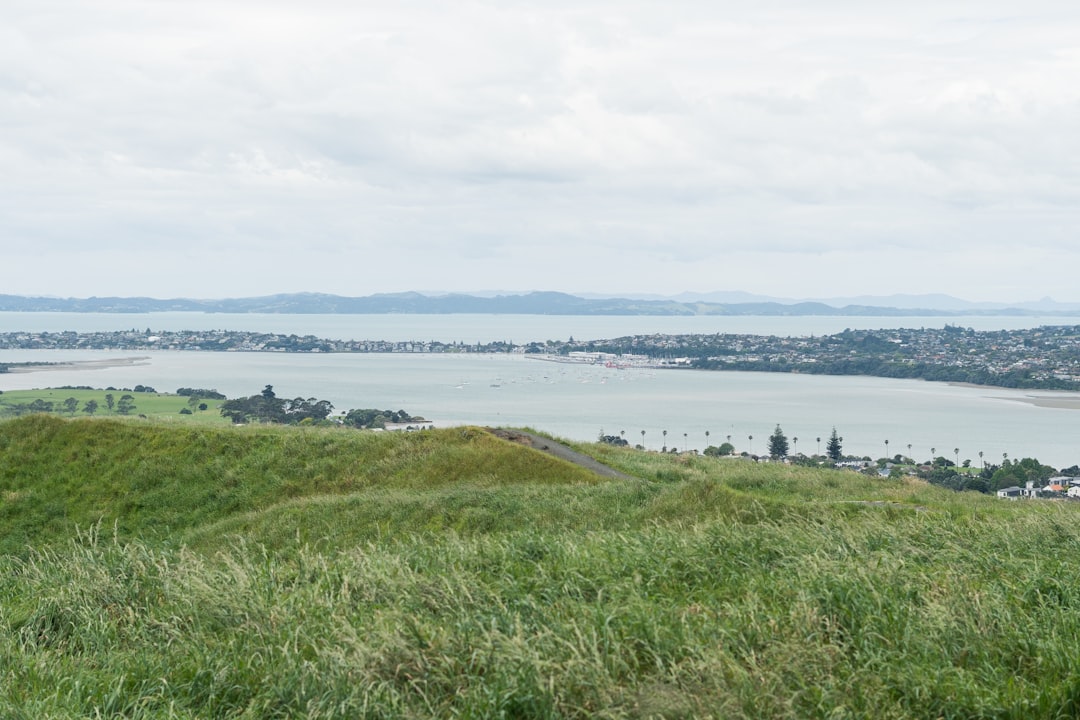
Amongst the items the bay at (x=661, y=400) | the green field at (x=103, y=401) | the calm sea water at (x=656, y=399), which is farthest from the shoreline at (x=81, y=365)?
the green field at (x=103, y=401)

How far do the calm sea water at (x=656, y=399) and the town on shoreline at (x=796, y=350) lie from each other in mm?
3512

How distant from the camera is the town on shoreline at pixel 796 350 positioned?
259 feet

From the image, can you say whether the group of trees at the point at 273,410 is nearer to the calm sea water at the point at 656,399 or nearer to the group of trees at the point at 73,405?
the group of trees at the point at 73,405

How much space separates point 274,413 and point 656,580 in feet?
116

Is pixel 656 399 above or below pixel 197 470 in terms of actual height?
below

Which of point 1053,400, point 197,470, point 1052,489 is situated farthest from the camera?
point 1053,400

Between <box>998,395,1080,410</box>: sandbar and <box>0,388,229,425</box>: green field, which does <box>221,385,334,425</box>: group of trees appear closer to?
<box>0,388,229,425</box>: green field

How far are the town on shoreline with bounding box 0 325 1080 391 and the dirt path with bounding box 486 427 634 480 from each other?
204ft

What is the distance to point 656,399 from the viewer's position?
6988cm

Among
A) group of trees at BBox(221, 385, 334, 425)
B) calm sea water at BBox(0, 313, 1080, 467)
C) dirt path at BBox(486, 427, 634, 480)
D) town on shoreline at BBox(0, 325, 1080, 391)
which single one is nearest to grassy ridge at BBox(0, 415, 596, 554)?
dirt path at BBox(486, 427, 634, 480)

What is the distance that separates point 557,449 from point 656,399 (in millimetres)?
50643

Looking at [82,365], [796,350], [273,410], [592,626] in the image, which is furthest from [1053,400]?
[82,365]

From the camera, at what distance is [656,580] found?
731 cm

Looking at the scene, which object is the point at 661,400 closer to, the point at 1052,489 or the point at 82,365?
the point at 1052,489
